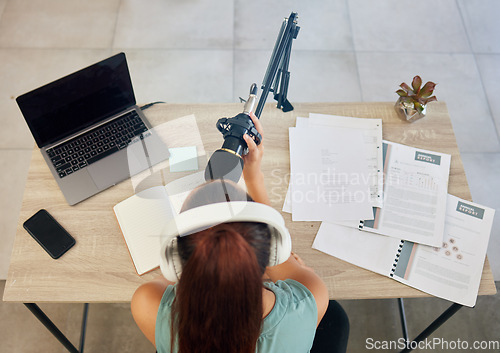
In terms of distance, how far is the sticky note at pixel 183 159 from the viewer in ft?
3.87

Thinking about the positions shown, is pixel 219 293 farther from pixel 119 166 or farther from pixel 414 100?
pixel 414 100

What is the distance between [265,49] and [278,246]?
1890 millimetres

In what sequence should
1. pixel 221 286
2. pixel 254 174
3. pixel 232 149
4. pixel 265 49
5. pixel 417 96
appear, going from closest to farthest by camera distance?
pixel 221 286, pixel 232 149, pixel 254 174, pixel 417 96, pixel 265 49

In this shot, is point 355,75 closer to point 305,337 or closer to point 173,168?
point 173,168

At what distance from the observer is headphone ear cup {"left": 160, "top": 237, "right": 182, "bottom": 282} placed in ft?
2.12

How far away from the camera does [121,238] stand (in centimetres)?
107

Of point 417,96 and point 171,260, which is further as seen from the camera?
point 417,96

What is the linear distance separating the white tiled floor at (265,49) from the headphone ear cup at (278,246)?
1.63 meters

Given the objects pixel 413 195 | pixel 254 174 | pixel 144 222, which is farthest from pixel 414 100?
pixel 144 222

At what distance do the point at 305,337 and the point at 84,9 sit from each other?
247 cm

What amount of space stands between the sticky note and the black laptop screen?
24 cm

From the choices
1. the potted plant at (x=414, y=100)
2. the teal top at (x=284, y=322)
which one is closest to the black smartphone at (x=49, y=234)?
the teal top at (x=284, y=322)

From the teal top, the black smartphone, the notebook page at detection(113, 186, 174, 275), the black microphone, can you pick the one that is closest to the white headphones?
the black microphone

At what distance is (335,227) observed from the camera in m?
1.10
